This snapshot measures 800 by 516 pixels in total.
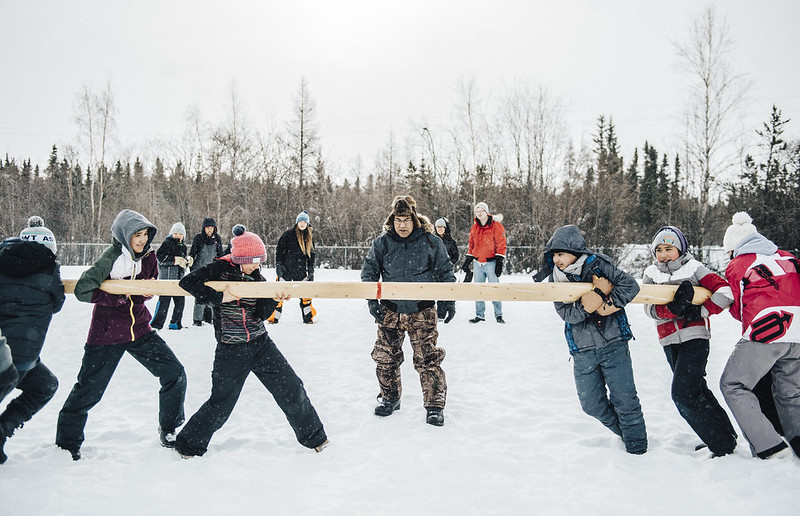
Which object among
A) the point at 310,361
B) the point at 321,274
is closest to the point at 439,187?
the point at 321,274

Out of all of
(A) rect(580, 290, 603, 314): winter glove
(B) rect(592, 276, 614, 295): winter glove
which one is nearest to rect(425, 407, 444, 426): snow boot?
(A) rect(580, 290, 603, 314): winter glove

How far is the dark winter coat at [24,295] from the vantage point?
3.36 m

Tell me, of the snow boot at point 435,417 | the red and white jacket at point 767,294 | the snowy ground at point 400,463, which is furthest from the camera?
the snow boot at point 435,417

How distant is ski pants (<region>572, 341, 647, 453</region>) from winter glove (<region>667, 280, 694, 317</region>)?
44 centimetres

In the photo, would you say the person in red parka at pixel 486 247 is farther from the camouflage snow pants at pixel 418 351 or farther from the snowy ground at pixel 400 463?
the camouflage snow pants at pixel 418 351

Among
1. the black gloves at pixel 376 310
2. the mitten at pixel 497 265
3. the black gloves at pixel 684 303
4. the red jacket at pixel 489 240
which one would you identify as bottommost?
the black gloves at pixel 376 310

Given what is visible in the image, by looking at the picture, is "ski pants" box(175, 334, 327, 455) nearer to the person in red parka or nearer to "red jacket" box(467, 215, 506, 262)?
the person in red parka

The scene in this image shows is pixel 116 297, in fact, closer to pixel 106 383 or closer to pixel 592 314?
pixel 106 383

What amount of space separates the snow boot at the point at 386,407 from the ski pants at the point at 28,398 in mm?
2649

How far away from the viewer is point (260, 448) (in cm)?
380

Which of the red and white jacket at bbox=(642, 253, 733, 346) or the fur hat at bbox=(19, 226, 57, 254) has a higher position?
the fur hat at bbox=(19, 226, 57, 254)

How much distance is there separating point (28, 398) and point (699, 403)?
5007 mm

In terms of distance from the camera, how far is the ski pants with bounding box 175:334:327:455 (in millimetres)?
3557

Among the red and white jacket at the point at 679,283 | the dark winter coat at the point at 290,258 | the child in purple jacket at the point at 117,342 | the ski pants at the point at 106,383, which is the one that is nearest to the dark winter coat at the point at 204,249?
the dark winter coat at the point at 290,258
